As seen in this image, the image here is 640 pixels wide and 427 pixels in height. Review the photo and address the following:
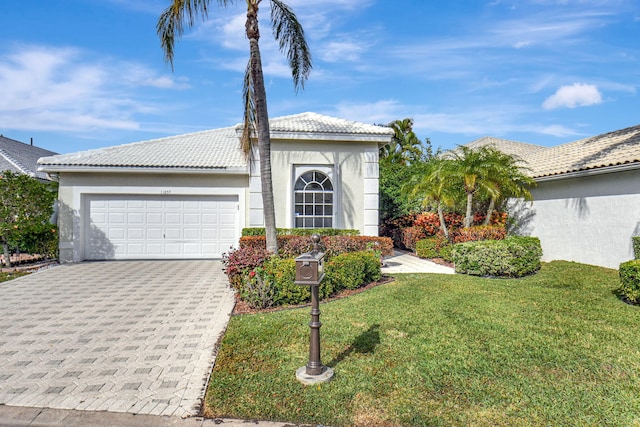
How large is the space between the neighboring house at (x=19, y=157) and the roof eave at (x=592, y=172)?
19.7 m

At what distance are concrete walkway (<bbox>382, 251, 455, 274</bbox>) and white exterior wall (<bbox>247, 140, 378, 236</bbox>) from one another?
4.33 ft

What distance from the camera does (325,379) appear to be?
167 inches

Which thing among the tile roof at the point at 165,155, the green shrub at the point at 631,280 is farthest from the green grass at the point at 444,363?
the tile roof at the point at 165,155

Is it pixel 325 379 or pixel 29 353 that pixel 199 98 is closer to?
pixel 29 353

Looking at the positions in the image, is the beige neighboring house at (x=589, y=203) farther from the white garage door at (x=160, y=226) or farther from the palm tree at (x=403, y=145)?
the palm tree at (x=403, y=145)

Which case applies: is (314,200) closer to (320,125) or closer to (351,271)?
(320,125)

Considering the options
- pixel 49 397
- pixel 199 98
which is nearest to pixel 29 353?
pixel 49 397

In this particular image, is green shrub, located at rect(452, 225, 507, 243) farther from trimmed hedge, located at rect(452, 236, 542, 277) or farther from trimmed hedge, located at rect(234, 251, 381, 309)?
trimmed hedge, located at rect(234, 251, 381, 309)

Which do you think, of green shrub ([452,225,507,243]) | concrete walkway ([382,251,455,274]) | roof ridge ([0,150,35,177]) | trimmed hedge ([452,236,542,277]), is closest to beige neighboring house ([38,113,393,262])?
concrete walkway ([382,251,455,274])

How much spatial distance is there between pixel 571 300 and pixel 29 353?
8822 mm

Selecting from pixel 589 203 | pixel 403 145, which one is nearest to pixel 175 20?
pixel 589 203

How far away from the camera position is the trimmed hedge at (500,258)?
9.38m

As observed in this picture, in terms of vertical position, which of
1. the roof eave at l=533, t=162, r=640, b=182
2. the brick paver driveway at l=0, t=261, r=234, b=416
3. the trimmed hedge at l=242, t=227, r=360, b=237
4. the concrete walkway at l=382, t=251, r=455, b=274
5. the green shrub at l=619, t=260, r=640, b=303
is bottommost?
the brick paver driveway at l=0, t=261, r=234, b=416

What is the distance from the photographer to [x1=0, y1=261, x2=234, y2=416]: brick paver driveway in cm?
404
